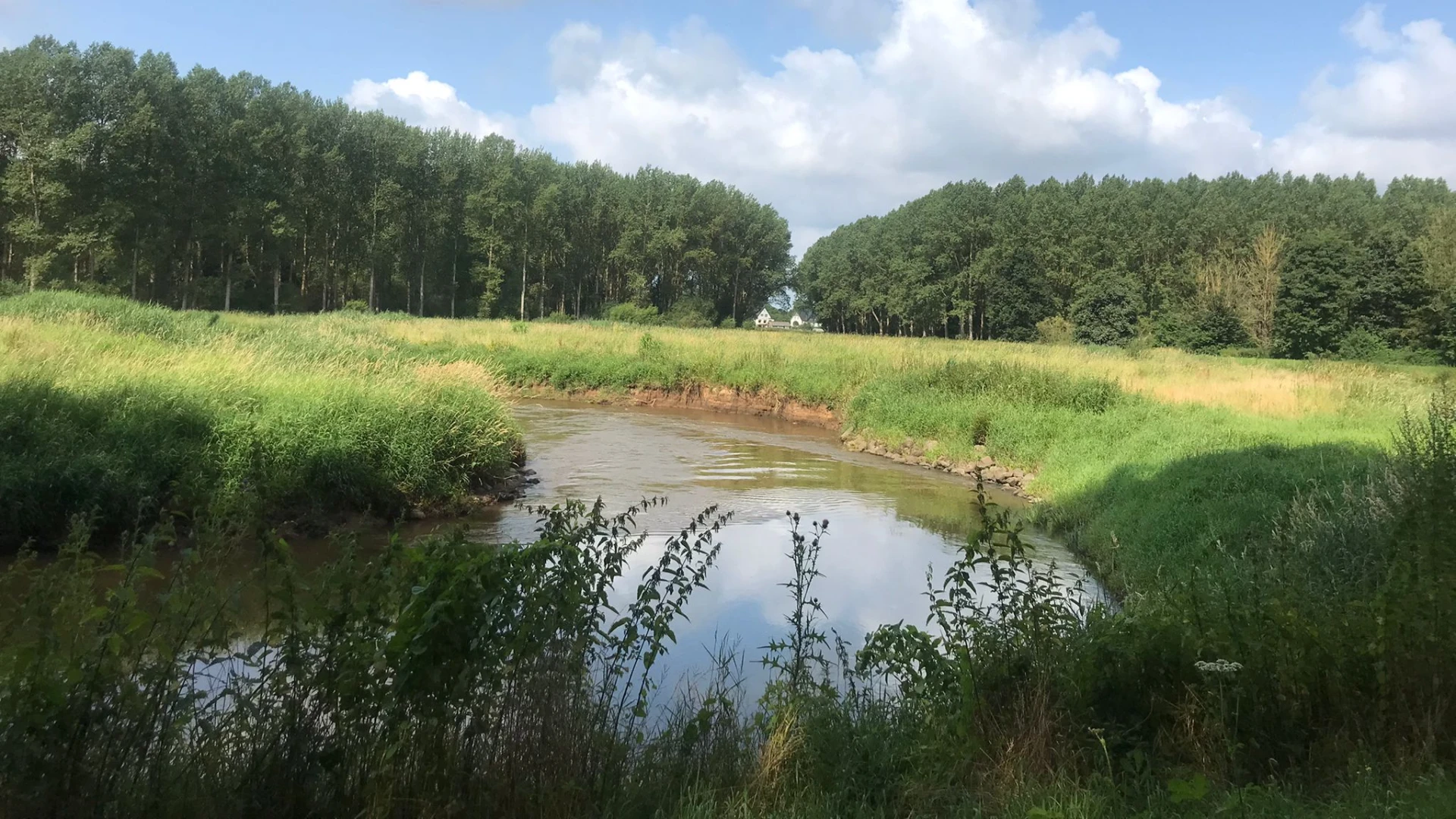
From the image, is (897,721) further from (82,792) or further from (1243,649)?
(82,792)

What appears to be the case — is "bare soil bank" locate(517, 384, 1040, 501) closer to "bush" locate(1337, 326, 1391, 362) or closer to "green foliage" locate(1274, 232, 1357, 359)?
"bush" locate(1337, 326, 1391, 362)

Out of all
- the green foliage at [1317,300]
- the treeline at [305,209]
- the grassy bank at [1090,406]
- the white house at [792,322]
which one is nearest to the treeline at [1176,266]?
the green foliage at [1317,300]

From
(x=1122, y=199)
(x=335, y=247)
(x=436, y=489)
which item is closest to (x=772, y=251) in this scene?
(x=1122, y=199)

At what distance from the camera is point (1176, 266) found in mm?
65125

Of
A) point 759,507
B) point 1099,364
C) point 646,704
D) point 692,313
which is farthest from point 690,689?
point 692,313

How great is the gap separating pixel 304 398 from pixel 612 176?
260 feet

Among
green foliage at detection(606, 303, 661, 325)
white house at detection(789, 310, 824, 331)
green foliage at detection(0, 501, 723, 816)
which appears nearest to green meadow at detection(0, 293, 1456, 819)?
green foliage at detection(0, 501, 723, 816)

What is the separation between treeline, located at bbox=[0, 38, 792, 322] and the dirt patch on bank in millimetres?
24320

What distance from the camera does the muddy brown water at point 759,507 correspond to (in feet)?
27.5

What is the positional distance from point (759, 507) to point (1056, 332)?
46.3 meters

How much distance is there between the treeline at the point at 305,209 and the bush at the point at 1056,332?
31885 millimetres

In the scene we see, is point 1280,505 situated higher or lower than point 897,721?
higher

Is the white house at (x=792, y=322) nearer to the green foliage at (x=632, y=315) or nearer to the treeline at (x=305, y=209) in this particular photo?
the treeline at (x=305, y=209)

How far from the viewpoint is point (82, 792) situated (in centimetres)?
297
